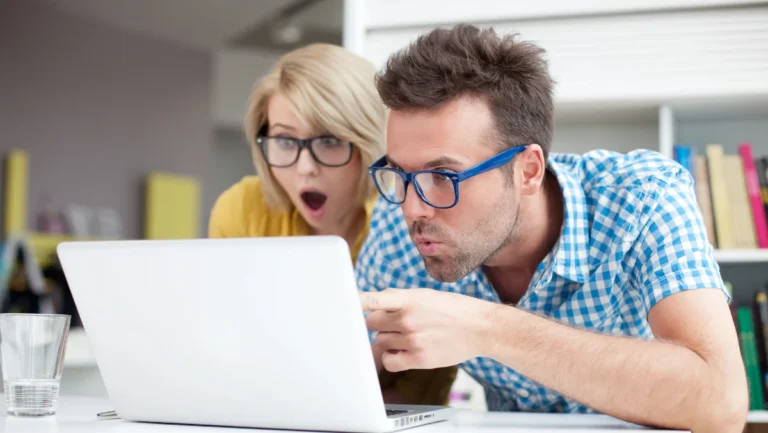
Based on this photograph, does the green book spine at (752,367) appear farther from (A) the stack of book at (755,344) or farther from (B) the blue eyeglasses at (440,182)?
(B) the blue eyeglasses at (440,182)

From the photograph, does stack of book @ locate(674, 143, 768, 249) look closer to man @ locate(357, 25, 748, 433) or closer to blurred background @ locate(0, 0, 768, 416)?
blurred background @ locate(0, 0, 768, 416)

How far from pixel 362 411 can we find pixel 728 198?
5.64ft

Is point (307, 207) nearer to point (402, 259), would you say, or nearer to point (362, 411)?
point (402, 259)

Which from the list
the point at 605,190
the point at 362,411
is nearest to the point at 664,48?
the point at 605,190

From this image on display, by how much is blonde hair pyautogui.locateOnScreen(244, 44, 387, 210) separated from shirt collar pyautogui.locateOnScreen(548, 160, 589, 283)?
24.1 inches

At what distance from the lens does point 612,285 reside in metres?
1.45

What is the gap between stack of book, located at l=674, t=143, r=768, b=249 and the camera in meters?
2.34

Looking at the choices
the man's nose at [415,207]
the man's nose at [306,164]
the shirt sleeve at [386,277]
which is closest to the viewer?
the man's nose at [415,207]

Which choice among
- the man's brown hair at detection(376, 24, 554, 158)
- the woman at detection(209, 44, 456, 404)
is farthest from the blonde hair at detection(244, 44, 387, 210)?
the man's brown hair at detection(376, 24, 554, 158)

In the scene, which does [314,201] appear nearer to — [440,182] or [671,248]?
[440,182]

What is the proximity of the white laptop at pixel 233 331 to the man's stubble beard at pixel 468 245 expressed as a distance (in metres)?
0.35

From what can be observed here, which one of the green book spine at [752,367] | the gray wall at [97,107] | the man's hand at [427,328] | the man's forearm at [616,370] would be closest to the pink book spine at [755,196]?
the green book spine at [752,367]

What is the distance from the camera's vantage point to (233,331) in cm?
98

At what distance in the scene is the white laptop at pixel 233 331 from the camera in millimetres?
918
